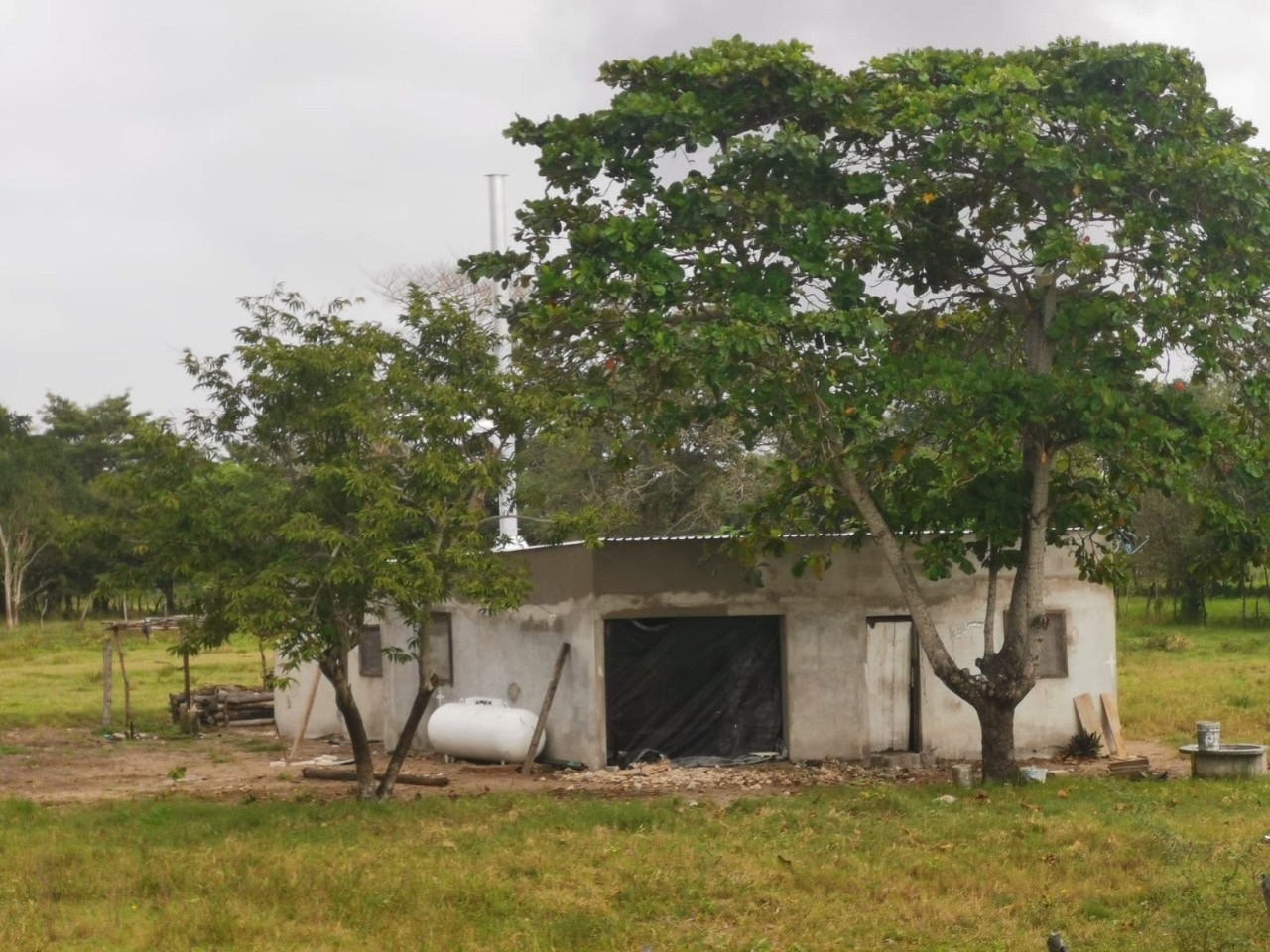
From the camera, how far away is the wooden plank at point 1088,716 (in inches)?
767

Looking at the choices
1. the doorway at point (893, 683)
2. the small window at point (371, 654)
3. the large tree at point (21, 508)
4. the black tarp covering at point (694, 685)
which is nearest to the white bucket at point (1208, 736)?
the doorway at point (893, 683)

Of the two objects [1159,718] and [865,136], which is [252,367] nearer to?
[865,136]

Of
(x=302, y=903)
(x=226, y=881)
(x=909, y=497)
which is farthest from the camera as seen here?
(x=909, y=497)

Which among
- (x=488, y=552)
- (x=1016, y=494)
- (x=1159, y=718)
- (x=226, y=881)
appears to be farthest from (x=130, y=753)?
(x=1159, y=718)

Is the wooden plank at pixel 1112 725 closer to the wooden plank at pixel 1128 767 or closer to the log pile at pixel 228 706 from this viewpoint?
the wooden plank at pixel 1128 767

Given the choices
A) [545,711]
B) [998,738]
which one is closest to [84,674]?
[545,711]

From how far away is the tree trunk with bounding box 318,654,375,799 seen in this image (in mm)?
15203

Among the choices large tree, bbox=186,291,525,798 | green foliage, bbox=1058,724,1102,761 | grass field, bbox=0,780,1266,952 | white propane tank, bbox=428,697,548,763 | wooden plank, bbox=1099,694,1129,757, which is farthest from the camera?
wooden plank, bbox=1099,694,1129,757

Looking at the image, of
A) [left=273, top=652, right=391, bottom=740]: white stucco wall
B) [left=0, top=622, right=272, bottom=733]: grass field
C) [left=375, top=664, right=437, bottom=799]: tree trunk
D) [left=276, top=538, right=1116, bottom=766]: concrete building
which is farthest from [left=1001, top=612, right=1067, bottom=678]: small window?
[left=0, top=622, right=272, bottom=733]: grass field

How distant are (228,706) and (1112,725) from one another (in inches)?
548

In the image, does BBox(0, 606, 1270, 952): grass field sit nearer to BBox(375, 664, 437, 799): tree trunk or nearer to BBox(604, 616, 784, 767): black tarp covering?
BBox(375, 664, 437, 799): tree trunk

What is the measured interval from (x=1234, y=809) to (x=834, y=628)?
5884 millimetres

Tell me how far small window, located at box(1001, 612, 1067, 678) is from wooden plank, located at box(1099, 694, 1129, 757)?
0.66m

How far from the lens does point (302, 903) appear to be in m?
10.7
